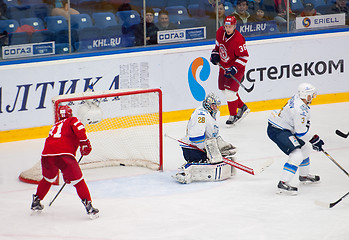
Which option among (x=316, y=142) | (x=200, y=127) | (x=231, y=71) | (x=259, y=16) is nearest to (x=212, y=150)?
(x=200, y=127)

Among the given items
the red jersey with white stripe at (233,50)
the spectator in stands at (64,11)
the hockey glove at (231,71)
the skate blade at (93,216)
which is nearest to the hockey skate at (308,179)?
the skate blade at (93,216)

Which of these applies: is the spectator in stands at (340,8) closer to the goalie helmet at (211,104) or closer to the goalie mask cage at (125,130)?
the goalie mask cage at (125,130)

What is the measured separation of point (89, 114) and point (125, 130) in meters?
0.75

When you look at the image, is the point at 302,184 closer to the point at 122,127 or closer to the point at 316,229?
the point at 316,229

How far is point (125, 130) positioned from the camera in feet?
26.6

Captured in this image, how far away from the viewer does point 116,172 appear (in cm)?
764

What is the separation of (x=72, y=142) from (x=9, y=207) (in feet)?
2.94

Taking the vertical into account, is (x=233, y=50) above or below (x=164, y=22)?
below

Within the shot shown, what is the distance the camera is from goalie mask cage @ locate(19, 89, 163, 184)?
766 cm

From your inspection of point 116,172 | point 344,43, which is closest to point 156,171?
point 116,172

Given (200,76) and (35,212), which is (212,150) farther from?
(200,76)

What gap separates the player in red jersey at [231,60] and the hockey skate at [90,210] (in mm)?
3401

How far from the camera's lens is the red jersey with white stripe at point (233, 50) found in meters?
9.15

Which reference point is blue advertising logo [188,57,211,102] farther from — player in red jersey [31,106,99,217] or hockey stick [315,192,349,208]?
player in red jersey [31,106,99,217]
